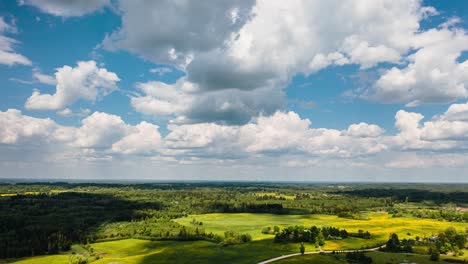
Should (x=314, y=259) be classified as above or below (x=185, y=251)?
above

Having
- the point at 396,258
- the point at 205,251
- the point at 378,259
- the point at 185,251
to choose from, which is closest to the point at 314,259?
the point at 378,259

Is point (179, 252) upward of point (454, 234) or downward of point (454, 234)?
downward

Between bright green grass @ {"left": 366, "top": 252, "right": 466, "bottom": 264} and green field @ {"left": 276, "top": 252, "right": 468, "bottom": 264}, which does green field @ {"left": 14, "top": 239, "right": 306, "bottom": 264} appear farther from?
bright green grass @ {"left": 366, "top": 252, "right": 466, "bottom": 264}

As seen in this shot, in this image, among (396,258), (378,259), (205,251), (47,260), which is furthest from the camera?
(205,251)

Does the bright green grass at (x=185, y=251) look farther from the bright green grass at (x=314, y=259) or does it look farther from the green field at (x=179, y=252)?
the bright green grass at (x=314, y=259)

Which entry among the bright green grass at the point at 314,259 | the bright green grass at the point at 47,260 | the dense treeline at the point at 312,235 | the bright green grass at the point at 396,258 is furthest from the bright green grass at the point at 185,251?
the bright green grass at the point at 396,258

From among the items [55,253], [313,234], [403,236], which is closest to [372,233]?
[403,236]

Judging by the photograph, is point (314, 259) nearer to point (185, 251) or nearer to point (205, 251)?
point (205, 251)

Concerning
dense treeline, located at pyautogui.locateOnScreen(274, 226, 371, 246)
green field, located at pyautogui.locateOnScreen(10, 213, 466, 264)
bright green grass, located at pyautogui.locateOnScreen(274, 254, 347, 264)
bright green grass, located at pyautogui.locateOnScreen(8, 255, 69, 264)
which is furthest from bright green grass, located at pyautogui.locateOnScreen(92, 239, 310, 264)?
bright green grass, located at pyautogui.locateOnScreen(8, 255, 69, 264)

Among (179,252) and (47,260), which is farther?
(179,252)

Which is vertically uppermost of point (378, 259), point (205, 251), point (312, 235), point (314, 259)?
point (312, 235)

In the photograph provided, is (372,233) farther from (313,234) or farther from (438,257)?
(438,257)
